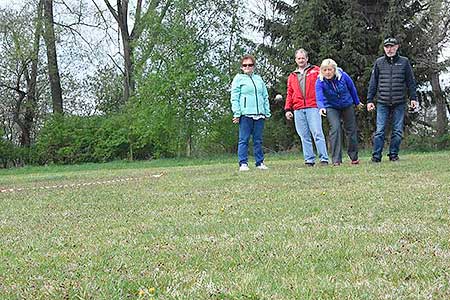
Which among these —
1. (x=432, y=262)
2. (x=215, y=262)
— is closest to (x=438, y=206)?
(x=432, y=262)

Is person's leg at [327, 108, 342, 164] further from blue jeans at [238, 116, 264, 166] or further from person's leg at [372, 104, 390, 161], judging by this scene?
blue jeans at [238, 116, 264, 166]

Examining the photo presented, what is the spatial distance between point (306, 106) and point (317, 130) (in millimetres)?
408

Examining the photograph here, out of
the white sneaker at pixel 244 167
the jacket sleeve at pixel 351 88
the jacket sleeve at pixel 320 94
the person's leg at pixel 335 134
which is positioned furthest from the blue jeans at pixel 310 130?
the white sneaker at pixel 244 167

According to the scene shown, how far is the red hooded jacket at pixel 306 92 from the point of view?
948 centimetres

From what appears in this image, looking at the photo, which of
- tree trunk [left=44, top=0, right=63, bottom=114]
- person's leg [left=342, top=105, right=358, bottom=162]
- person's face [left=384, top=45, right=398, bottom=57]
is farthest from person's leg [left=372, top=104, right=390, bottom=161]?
tree trunk [left=44, top=0, right=63, bottom=114]

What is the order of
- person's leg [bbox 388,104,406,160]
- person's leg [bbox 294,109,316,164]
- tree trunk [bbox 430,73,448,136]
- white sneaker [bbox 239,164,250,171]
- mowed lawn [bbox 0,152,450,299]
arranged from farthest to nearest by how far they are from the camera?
tree trunk [bbox 430,73,448,136]
person's leg [bbox 294,109,316,164]
person's leg [bbox 388,104,406,160]
white sneaker [bbox 239,164,250,171]
mowed lawn [bbox 0,152,450,299]

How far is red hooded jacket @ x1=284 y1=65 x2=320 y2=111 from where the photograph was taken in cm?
948

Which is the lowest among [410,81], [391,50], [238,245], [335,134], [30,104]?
[238,245]

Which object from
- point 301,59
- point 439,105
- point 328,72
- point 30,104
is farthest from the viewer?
point 30,104

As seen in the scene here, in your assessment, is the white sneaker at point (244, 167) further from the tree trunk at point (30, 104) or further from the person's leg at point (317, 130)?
the tree trunk at point (30, 104)

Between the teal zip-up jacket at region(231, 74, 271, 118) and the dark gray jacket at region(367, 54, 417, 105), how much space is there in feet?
5.22

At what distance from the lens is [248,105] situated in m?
9.30

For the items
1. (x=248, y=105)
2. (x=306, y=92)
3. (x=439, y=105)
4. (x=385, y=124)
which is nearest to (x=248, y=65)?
(x=248, y=105)

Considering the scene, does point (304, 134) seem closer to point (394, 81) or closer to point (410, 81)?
point (394, 81)
